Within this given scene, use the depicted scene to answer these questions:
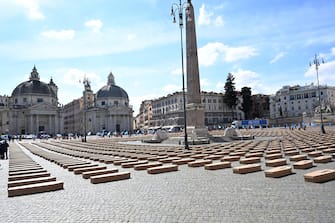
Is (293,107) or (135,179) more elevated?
(293,107)

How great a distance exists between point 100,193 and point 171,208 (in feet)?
9.24

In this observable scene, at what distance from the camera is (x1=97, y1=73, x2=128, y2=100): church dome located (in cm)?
→ 12706

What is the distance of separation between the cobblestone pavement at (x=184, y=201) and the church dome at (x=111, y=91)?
120m

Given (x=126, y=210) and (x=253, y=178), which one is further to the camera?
(x=253, y=178)

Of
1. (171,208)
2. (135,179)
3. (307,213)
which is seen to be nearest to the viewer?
(307,213)

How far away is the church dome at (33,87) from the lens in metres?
113

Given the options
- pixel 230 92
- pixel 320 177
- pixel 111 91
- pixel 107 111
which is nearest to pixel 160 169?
pixel 320 177

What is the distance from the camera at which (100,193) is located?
8.15 m

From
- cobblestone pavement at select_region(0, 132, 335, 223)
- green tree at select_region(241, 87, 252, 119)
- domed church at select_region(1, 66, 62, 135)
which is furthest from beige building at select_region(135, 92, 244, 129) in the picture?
cobblestone pavement at select_region(0, 132, 335, 223)

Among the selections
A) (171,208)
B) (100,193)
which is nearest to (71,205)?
(100,193)

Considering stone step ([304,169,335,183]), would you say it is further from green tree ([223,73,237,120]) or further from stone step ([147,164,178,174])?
green tree ([223,73,237,120])

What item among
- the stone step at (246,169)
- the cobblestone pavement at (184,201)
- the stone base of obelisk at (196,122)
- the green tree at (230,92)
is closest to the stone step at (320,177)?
the cobblestone pavement at (184,201)

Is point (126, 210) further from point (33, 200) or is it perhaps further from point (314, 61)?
point (314, 61)

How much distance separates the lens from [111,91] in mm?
128000
